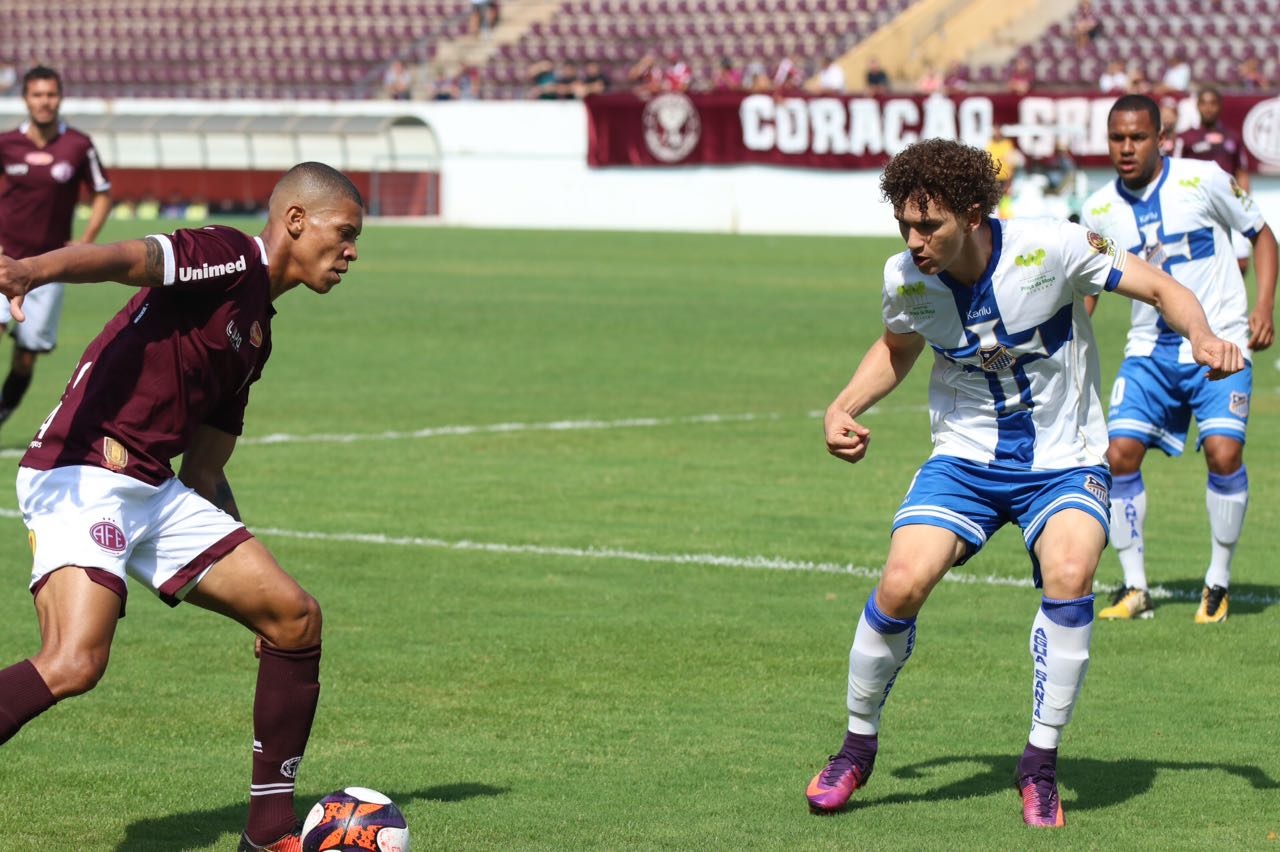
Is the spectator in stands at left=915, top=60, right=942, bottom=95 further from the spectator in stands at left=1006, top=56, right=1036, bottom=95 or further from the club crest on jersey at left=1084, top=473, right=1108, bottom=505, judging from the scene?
the club crest on jersey at left=1084, top=473, right=1108, bottom=505

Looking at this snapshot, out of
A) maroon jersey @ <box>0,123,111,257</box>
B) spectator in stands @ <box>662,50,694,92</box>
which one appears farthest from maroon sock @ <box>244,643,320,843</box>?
spectator in stands @ <box>662,50,694,92</box>

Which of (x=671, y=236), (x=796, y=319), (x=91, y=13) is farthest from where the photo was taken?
(x=91, y=13)

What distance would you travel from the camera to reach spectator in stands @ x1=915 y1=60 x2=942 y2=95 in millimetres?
40406

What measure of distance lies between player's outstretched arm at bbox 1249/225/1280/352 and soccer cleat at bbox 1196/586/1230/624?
1.06 m

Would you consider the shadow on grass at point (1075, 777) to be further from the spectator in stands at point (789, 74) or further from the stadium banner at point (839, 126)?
the spectator in stands at point (789, 74)

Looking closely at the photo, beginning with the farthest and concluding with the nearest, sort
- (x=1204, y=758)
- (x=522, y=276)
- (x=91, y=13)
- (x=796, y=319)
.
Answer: (x=91, y=13) → (x=522, y=276) → (x=796, y=319) → (x=1204, y=758)

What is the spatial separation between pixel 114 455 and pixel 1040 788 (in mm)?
2706

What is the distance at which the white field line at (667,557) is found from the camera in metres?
9.41

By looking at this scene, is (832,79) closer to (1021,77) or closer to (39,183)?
(1021,77)

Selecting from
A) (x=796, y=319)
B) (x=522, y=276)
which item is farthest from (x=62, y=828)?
(x=522, y=276)

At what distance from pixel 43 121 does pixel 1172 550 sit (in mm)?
8003

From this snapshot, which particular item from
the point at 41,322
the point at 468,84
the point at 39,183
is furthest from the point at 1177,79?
the point at 41,322

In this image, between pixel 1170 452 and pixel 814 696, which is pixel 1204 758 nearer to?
pixel 814 696

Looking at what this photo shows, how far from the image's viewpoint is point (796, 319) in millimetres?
22828
